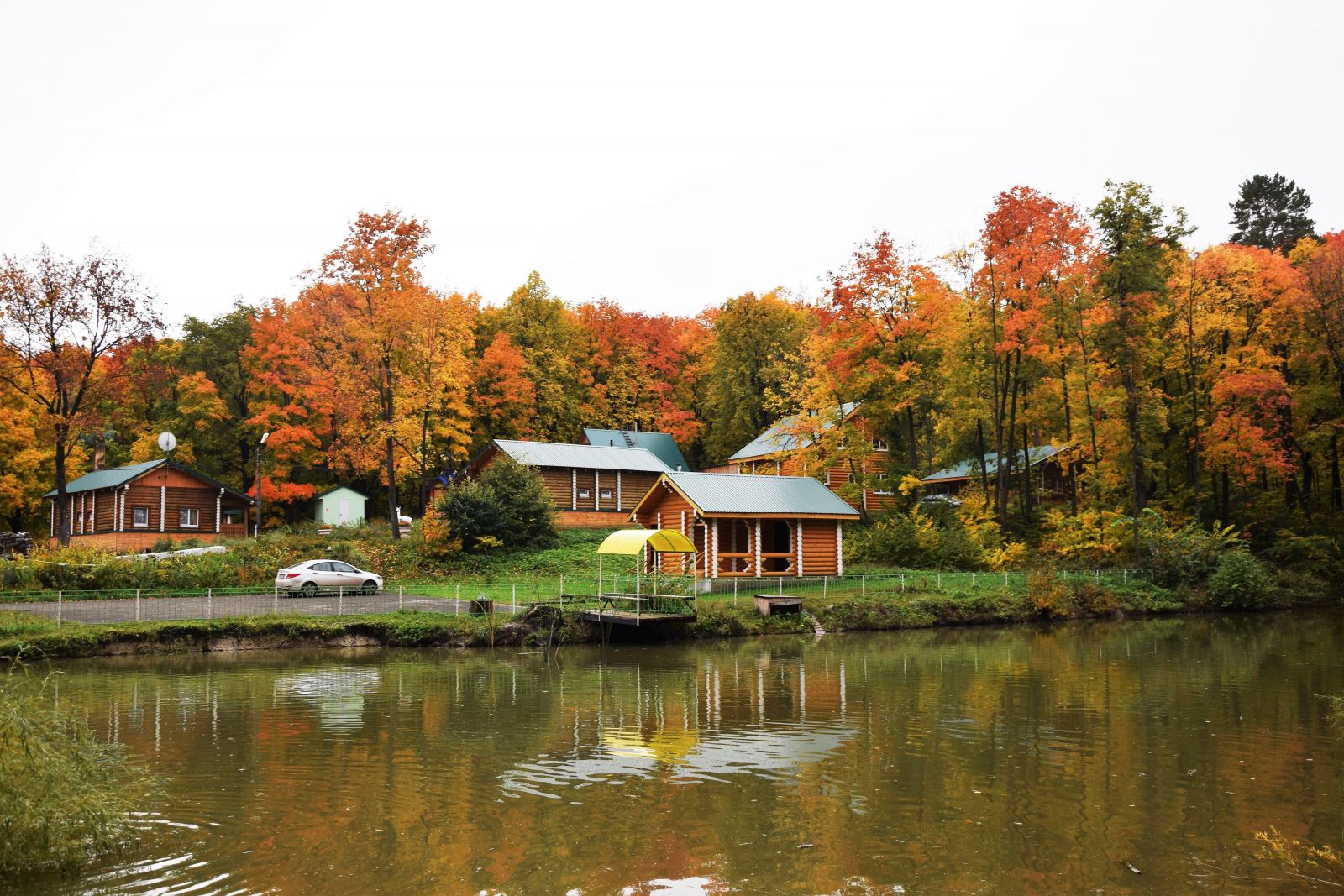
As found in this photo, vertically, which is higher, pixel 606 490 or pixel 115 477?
pixel 115 477

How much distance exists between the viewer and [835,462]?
4534cm

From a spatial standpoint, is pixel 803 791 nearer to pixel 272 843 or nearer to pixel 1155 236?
pixel 272 843

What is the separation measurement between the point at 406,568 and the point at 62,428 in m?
13.9

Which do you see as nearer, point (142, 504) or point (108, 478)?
point (142, 504)

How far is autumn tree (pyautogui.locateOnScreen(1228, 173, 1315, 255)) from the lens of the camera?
5178 centimetres

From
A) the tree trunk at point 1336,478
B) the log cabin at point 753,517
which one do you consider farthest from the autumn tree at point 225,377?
the tree trunk at point 1336,478

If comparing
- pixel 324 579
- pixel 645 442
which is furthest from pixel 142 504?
pixel 645 442

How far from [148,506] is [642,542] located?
98.0 feet

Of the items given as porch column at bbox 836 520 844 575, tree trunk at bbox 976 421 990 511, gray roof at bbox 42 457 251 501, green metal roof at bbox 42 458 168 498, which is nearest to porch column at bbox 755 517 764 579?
porch column at bbox 836 520 844 575

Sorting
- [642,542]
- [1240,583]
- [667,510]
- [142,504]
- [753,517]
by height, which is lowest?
[1240,583]

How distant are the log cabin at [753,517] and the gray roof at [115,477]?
75.3ft

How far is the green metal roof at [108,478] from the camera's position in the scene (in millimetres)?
45938

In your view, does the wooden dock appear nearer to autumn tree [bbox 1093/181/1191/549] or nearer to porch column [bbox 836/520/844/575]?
porch column [bbox 836/520/844/575]

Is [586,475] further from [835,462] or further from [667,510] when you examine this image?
[667,510]
